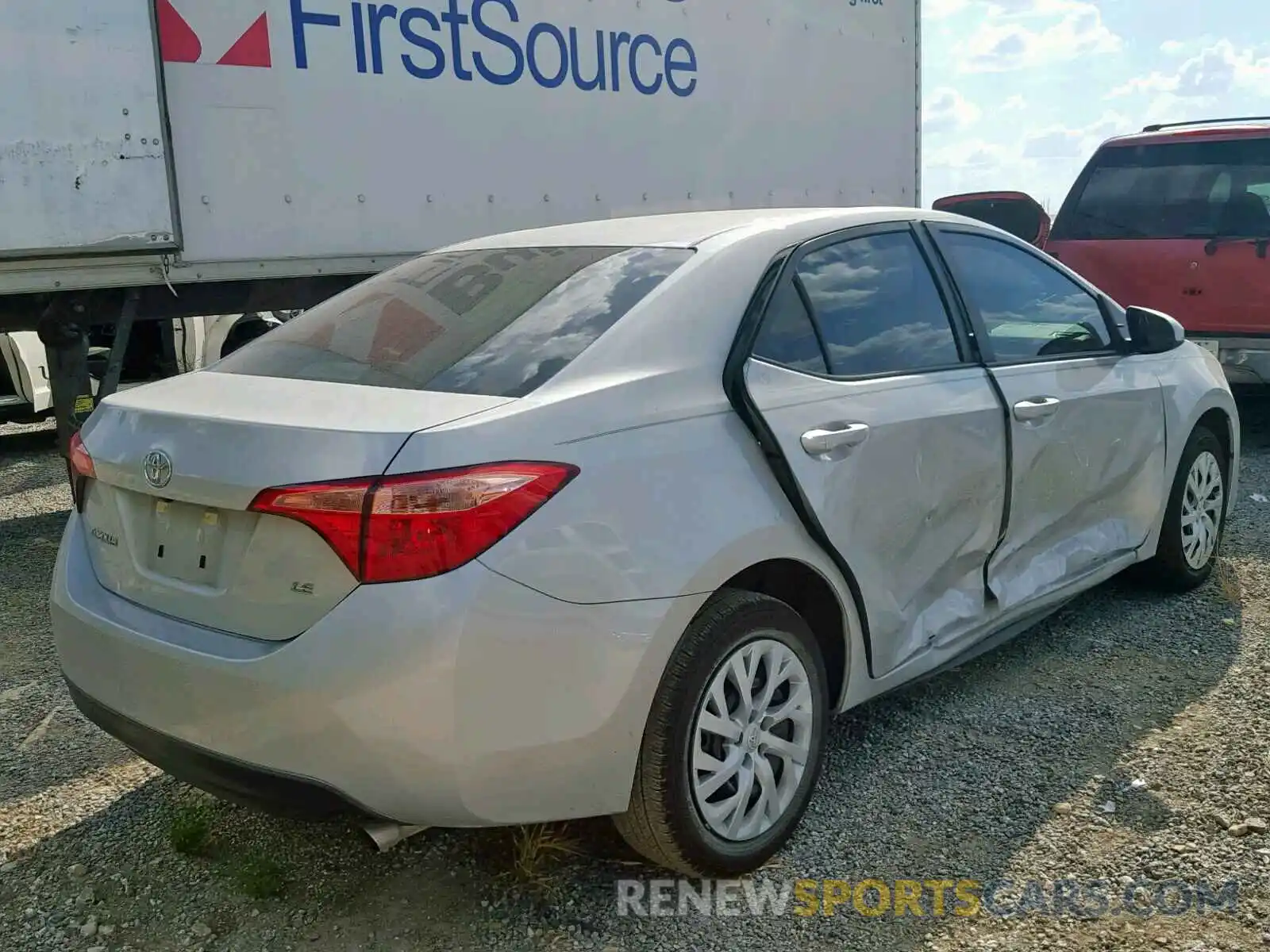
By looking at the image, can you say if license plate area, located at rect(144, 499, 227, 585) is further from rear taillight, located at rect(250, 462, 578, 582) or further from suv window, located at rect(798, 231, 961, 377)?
suv window, located at rect(798, 231, 961, 377)

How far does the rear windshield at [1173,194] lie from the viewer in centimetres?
725

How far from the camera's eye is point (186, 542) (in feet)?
8.19

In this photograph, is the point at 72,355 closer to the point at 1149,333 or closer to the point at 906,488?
the point at 906,488

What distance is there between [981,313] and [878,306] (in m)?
0.50

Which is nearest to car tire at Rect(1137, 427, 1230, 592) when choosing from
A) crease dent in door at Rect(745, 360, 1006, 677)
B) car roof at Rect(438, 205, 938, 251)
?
crease dent in door at Rect(745, 360, 1006, 677)

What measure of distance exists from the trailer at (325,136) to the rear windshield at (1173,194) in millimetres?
2112

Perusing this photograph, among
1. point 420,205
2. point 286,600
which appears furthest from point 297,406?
point 420,205

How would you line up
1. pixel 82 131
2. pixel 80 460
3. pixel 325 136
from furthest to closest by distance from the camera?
pixel 325 136 < pixel 82 131 < pixel 80 460

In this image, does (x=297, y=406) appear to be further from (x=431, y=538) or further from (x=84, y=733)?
(x=84, y=733)

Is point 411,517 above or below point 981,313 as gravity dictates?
below

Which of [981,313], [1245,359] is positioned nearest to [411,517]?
[981,313]

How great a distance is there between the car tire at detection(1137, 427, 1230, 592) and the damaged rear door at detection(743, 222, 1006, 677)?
1.41 metres

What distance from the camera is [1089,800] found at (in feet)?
10.2

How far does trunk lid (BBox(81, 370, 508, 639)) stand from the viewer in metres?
2.29
